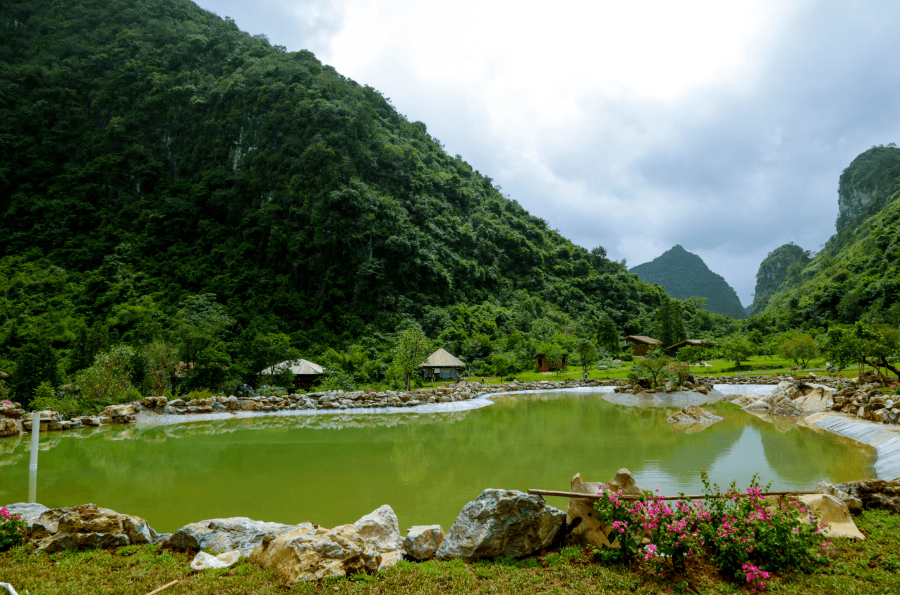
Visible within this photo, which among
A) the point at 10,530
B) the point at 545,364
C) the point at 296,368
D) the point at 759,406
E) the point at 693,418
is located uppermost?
the point at 296,368

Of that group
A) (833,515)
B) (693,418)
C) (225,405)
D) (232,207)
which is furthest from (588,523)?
(232,207)

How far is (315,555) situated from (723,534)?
373 centimetres

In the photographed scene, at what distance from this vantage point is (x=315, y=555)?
3986 mm

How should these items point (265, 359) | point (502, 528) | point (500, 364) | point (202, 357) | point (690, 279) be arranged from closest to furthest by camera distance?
1. point (502, 528)
2. point (202, 357)
3. point (265, 359)
4. point (500, 364)
5. point (690, 279)

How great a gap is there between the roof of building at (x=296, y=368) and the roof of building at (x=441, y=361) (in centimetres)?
818


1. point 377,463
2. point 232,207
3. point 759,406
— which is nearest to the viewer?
point 377,463

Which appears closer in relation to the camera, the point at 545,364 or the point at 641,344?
the point at 545,364

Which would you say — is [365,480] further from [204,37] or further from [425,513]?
[204,37]

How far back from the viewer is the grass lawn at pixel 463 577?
3.67m

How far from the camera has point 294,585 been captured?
3730 millimetres

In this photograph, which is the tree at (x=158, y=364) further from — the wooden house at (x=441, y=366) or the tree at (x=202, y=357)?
the wooden house at (x=441, y=366)

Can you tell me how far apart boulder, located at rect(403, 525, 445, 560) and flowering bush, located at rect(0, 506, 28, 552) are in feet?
14.0

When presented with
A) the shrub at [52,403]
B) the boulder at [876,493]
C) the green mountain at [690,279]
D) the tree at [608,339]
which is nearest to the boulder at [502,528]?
the boulder at [876,493]

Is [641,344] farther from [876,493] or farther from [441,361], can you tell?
[876,493]
